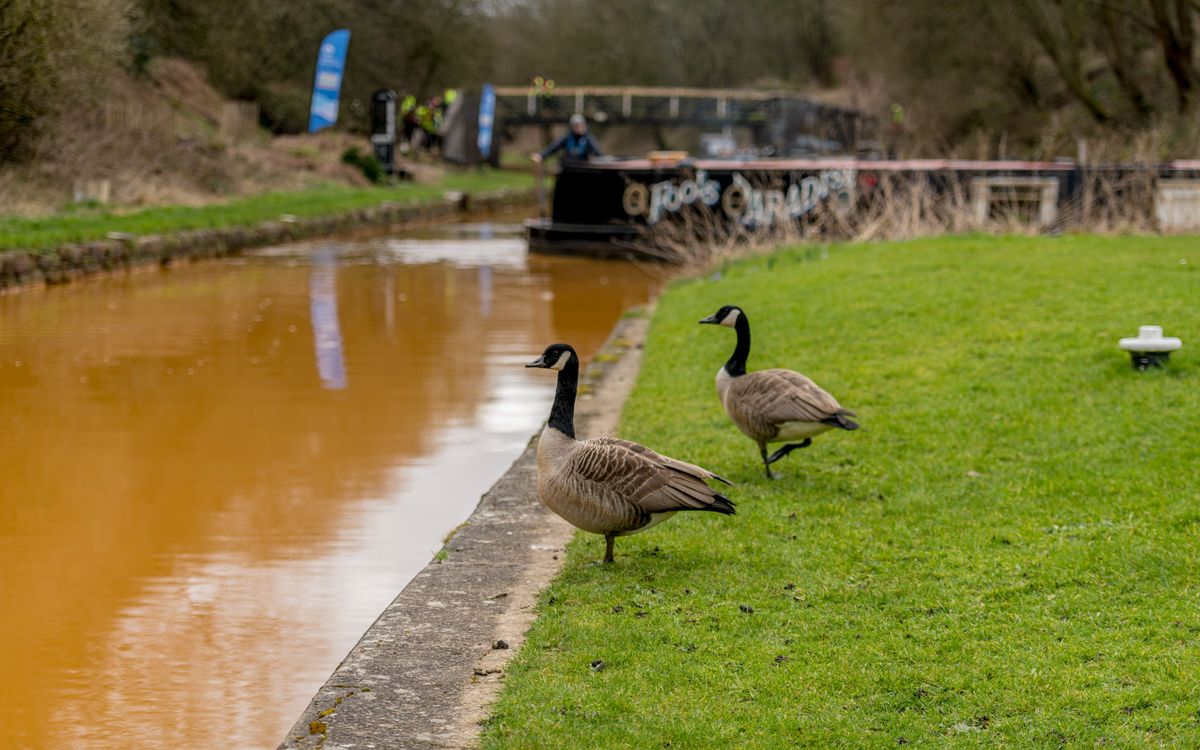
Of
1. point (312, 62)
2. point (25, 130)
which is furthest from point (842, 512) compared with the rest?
point (312, 62)

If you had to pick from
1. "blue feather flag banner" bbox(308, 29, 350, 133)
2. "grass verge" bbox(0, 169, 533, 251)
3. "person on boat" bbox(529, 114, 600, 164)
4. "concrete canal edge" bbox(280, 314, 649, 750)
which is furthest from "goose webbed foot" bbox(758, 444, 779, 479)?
"blue feather flag banner" bbox(308, 29, 350, 133)

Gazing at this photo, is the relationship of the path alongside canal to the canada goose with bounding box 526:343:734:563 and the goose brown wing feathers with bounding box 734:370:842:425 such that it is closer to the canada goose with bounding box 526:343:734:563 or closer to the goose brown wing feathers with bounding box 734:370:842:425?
the goose brown wing feathers with bounding box 734:370:842:425

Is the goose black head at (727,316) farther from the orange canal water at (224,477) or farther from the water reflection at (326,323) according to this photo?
the water reflection at (326,323)

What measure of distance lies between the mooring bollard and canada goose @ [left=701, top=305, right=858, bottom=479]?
9.76 ft

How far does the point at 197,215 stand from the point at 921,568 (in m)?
22.8

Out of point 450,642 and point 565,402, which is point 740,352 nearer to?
point 565,402

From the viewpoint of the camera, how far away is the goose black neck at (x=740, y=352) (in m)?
9.05

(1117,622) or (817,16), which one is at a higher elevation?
(817,16)

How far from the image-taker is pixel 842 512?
318 inches

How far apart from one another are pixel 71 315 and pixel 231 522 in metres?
9.71

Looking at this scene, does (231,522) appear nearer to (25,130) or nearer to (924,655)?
(924,655)

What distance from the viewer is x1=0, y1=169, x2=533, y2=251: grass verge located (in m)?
21.6

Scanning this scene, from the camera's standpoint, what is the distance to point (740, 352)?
9.13m

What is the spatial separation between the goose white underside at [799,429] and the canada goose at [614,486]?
4.73 feet
